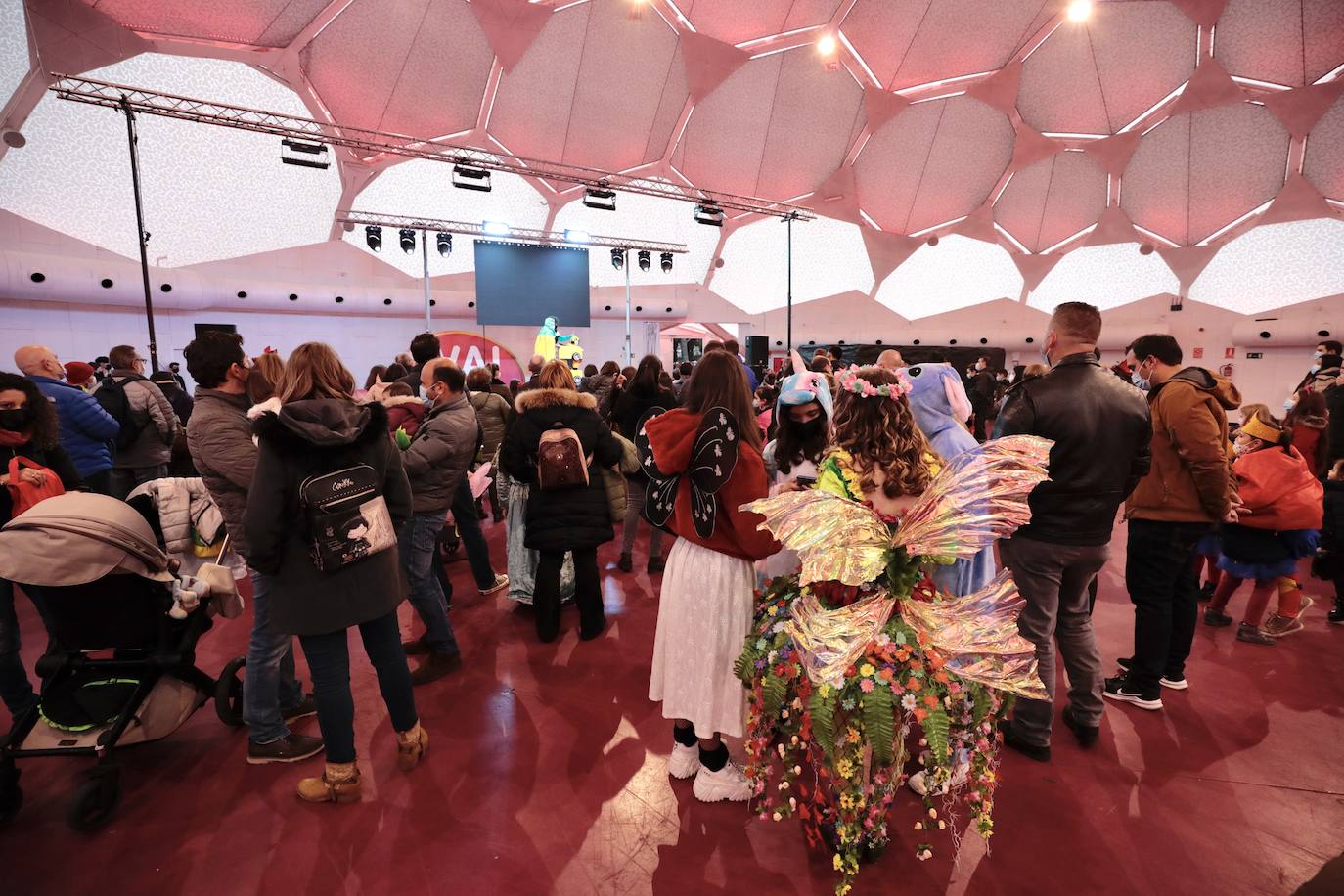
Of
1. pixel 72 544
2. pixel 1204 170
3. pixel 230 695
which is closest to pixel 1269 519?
pixel 230 695

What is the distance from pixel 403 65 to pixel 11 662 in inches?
521

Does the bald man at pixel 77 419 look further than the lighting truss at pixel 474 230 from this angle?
No

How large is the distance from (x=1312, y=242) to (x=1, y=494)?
75.8 feet

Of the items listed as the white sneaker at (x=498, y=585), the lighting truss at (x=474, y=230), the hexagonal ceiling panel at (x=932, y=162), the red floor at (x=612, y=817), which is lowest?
the red floor at (x=612, y=817)

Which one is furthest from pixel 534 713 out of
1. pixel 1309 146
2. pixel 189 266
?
pixel 1309 146

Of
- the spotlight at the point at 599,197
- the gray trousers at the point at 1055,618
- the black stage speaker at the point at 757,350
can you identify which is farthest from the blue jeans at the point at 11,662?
the black stage speaker at the point at 757,350

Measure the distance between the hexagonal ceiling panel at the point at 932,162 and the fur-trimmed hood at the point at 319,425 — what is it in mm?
17340

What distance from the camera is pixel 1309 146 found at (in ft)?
44.5

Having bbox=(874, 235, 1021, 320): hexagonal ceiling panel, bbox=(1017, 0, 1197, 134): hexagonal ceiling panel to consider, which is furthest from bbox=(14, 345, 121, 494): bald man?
bbox=(874, 235, 1021, 320): hexagonal ceiling panel

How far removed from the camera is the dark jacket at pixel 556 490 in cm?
339

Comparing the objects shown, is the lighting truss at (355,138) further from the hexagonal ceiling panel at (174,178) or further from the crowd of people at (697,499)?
the crowd of people at (697,499)

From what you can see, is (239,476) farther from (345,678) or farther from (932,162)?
(932,162)

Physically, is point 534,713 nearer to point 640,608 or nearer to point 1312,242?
point 640,608

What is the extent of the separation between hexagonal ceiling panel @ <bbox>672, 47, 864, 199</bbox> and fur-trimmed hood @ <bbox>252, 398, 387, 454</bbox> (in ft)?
49.5
